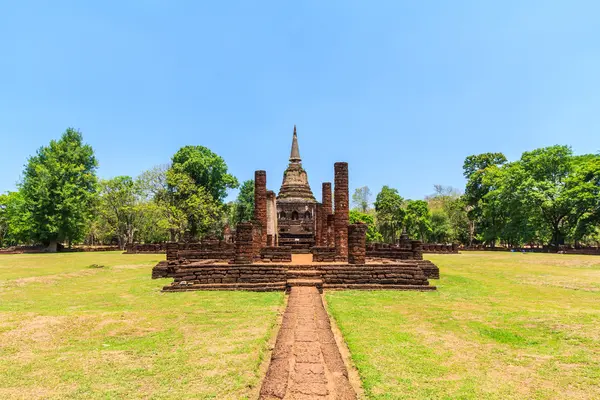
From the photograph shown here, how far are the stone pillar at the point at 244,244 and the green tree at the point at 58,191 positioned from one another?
2942 centimetres

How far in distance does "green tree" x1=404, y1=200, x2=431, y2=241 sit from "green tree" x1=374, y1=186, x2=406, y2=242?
1.25 m

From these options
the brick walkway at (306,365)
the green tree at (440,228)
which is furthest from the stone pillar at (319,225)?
the green tree at (440,228)

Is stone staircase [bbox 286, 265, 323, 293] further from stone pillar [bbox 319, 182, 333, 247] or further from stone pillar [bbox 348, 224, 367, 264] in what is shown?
stone pillar [bbox 319, 182, 333, 247]

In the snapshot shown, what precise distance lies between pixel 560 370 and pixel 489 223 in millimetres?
45844

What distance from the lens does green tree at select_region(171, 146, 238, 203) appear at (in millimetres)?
43594

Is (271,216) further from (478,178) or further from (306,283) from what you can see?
(478,178)

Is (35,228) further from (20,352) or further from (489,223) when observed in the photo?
(489,223)

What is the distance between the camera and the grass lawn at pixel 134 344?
4.06 m

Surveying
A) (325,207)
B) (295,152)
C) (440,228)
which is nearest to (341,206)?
(325,207)

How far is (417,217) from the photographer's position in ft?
163

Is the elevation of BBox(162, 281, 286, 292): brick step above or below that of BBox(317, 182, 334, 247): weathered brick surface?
below

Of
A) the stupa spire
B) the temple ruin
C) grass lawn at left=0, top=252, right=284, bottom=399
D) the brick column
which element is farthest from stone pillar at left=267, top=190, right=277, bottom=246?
the stupa spire

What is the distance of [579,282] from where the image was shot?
12609 millimetres

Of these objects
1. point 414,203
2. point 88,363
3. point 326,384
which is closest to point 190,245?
point 88,363
